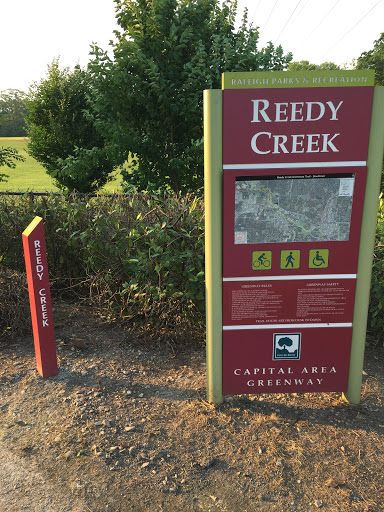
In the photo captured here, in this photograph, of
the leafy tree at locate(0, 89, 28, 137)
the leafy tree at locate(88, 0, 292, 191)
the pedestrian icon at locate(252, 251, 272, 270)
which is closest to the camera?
the pedestrian icon at locate(252, 251, 272, 270)

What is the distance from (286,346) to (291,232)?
836mm

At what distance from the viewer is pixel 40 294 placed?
334cm

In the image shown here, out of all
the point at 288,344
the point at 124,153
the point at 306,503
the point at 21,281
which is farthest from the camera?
the point at 124,153

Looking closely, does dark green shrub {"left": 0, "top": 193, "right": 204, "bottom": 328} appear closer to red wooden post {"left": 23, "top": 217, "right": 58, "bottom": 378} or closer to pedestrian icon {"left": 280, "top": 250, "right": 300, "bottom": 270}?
red wooden post {"left": 23, "top": 217, "right": 58, "bottom": 378}

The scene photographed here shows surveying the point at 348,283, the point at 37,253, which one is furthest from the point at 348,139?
the point at 37,253

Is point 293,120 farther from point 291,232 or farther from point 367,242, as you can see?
point 367,242

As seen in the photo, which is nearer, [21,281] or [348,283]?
[348,283]

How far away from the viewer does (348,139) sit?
261 cm

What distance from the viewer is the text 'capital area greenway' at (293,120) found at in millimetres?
2551

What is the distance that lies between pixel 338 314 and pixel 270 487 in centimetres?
121

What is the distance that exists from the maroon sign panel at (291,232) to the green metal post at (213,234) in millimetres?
46

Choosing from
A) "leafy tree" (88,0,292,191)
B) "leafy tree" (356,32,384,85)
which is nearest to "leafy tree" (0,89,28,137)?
"leafy tree" (356,32,384,85)

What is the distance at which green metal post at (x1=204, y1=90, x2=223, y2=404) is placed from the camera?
99.9 inches

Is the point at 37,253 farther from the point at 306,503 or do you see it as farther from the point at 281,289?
the point at 306,503
